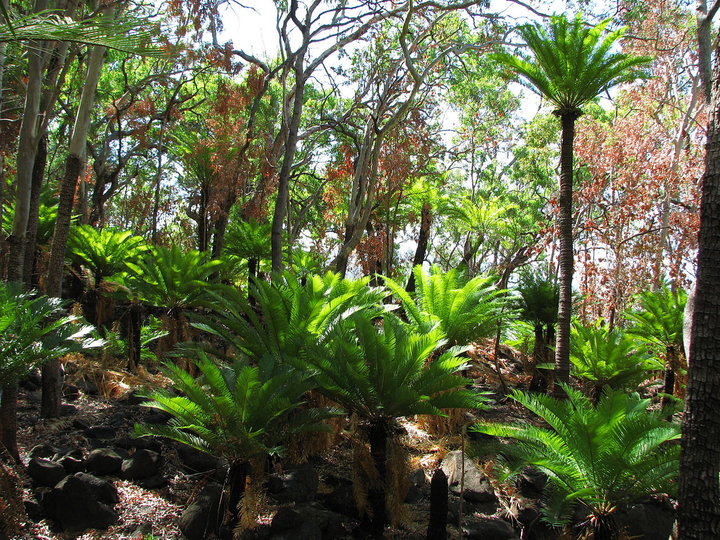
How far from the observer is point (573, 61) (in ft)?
22.9

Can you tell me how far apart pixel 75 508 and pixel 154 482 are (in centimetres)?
86

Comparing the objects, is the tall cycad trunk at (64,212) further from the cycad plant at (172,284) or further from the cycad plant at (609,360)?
the cycad plant at (609,360)

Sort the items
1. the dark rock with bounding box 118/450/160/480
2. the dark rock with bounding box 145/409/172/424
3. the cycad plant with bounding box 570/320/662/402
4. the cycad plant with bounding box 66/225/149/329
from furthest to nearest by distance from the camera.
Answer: the cycad plant with bounding box 66/225/149/329 < the cycad plant with bounding box 570/320/662/402 < the dark rock with bounding box 145/409/172/424 < the dark rock with bounding box 118/450/160/480

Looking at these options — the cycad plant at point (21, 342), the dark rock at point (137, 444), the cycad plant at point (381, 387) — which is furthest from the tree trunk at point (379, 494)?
the cycad plant at point (21, 342)

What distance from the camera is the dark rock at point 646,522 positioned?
4881 mm

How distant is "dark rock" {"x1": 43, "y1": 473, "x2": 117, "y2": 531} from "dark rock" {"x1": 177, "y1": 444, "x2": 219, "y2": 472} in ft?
3.57

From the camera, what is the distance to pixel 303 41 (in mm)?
8078

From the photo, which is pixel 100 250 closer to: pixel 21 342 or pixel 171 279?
pixel 171 279

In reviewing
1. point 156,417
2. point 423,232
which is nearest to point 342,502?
point 156,417

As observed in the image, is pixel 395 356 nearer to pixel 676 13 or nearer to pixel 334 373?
pixel 334 373

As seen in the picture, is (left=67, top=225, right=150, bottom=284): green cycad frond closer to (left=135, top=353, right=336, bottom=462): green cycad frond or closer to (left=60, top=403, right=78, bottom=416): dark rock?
(left=60, top=403, right=78, bottom=416): dark rock

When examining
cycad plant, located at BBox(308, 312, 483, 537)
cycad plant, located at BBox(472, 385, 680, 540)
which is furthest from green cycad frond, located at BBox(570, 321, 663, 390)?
cycad plant, located at BBox(308, 312, 483, 537)

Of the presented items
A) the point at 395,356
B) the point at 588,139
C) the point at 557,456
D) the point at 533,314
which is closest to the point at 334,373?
the point at 395,356

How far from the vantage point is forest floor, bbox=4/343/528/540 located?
404 centimetres
